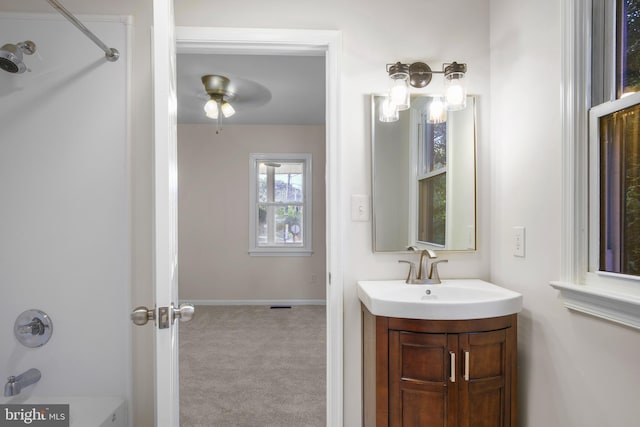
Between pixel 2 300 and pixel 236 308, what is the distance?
3.17 m

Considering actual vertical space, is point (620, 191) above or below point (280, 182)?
below

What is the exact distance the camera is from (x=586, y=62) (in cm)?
118

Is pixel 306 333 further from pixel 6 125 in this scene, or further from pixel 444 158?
pixel 6 125

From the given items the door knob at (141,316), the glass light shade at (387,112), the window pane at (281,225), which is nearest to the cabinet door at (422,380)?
the door knob at (141,316)

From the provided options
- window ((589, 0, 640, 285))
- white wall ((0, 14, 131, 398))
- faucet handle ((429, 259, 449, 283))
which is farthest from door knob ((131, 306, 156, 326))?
window ((589, 0, 640, 285))

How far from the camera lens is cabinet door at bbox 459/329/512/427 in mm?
1289

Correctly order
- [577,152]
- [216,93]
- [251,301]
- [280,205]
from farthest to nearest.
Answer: [280,205]
[251,301]
[216,93]
[577,152]

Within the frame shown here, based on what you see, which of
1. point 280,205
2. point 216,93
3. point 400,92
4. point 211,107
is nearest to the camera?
point 400,92

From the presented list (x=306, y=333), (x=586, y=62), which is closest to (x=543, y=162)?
(x=586, y=62)

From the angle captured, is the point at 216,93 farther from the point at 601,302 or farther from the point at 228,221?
the point at 601,302

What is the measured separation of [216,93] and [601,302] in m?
3.34

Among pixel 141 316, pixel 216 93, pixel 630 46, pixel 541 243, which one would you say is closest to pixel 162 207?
pixel 141 316

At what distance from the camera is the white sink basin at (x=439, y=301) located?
1282 millimetres

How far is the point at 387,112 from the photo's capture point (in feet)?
5.50
